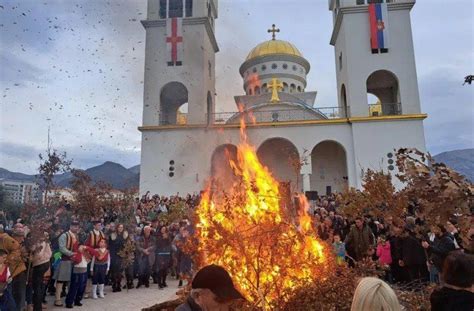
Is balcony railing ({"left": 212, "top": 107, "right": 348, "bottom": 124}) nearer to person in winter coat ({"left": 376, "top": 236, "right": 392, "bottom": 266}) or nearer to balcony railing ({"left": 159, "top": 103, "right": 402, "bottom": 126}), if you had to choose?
balcony railing ({"left": 159, "top": 103, "right": 402, "bottom": 126})

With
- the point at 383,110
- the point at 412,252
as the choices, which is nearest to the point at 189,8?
the point at 383,110

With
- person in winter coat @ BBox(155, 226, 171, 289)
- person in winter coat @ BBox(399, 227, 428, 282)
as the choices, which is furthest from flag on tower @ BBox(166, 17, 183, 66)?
person in winter coat @ BBox(399, 227, 428, 282)

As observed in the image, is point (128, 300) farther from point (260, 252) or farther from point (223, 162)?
point (223, 162)

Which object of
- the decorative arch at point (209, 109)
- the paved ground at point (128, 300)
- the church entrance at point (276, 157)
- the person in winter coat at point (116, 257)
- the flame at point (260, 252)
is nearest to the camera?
the flame at point (260, 252)

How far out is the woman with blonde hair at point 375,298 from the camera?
2.28 m

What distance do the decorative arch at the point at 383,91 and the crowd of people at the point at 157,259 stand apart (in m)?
20.2

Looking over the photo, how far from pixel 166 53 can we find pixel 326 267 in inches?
1043

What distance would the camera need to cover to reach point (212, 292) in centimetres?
248

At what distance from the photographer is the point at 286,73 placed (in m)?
40.9

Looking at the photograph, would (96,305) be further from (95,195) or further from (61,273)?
(95,195)

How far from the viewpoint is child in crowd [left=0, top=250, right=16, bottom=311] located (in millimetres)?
5965

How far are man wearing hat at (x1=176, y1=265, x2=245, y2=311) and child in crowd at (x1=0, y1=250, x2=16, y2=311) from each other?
4.94 meters

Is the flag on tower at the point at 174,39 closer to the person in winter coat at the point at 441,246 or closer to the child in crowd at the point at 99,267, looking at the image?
the child in crowd at the point at 99,267


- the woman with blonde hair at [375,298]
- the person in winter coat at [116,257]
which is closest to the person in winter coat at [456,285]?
the woman with blonde hair at [375,298]
